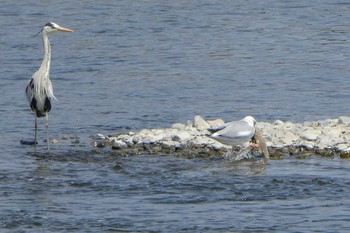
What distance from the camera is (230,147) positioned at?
45.2 feet

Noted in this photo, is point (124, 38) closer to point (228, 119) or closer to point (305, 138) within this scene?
point (228, 119)

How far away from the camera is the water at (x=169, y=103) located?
10.5 m

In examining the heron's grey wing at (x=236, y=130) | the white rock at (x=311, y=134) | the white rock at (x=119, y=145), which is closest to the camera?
the heron's grey wing at (x=236, y=130)

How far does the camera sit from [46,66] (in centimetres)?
1505

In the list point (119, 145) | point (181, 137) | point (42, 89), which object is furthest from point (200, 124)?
point (42, 89)

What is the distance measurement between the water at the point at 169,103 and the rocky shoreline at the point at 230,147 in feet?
1.07

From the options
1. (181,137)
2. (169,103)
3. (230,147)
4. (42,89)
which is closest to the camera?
(230,147)

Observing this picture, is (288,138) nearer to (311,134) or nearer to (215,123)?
(311,134)

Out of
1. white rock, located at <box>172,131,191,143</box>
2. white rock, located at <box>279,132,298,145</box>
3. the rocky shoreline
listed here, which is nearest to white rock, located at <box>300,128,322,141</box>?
the rocky shoreline

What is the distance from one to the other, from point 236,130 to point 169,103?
4329mm

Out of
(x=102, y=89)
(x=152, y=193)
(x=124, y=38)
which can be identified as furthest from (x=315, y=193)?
(x=124, y=38)

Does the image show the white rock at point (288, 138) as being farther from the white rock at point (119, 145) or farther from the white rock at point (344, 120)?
the white rock at point (119, 145)

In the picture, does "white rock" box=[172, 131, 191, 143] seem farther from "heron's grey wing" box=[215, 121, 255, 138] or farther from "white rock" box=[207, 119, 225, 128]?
"heron's grey wing" box=[215, 121, 255, 138]

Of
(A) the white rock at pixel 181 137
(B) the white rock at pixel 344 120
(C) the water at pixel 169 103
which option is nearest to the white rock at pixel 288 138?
(C) the water at pixel 169 103
